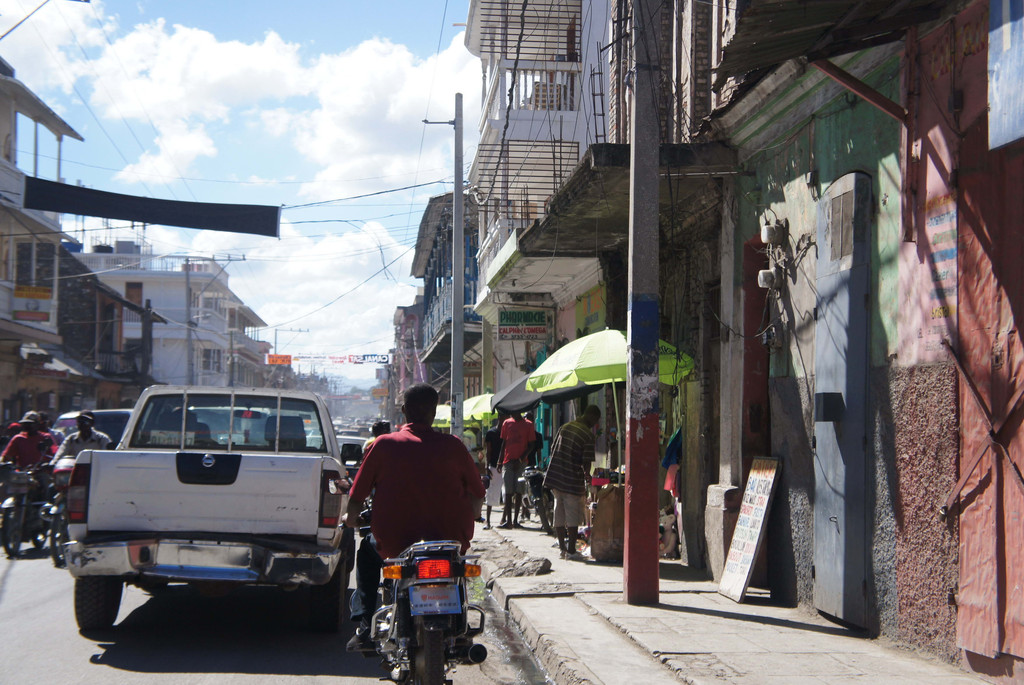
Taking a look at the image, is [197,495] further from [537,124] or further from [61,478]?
[537,124]

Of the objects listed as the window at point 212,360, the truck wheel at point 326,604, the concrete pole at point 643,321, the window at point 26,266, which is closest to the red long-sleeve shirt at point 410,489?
the truck wheel at point 326,604

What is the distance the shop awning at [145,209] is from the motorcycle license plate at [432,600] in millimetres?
18602

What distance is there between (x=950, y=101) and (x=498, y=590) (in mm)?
6094

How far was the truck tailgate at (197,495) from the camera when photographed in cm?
725

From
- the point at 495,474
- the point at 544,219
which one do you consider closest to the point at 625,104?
the point at 544,219

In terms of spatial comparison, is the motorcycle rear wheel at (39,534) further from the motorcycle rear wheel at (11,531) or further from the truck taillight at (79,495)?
the truck taillight at (79,495)

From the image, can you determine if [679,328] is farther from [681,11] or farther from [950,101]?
[950,101]

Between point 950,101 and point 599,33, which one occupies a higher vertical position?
point 599,33

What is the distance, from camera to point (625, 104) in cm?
1588

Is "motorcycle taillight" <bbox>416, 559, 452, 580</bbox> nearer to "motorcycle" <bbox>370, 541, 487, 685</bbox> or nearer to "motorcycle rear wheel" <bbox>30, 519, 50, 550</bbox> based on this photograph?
"motorcycle" <bbox>370, 541, 487, 685</bbox>

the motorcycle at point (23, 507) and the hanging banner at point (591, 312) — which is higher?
the hanging banner at point (591, 312)

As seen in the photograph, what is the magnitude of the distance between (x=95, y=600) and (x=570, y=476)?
6133 millimetres

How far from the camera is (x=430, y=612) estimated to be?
4.88 meters

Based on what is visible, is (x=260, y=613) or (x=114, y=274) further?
(x=114, y=274)
